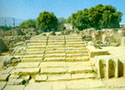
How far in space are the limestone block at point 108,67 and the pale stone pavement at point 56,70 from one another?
241mm

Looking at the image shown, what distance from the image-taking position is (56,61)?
188 inches

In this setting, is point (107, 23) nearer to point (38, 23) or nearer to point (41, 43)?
point (38, 23)

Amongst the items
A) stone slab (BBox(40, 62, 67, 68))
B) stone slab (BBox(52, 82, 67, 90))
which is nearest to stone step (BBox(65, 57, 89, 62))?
stone slab (BBox(40, 62, 67, 68))

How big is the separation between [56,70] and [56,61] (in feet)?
2.63

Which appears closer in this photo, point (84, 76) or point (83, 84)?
point (83, 84)

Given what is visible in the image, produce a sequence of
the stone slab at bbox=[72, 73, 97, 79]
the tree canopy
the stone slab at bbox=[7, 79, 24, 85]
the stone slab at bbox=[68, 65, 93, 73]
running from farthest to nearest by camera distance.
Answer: the tree canopy, the stone slab at bbox=[68, 65, 93, 73], the stone slab at bbox=[72, 73, 97, 79], the stone slab at bbox=[7, 79, 24, 85]

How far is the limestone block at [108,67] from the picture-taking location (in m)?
3.58

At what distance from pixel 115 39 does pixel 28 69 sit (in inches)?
332

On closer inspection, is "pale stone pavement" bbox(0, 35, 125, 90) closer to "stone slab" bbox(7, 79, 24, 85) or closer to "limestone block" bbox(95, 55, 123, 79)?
"stone slab" bbox(7, 79, 24, 85)

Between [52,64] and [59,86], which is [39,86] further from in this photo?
[52,64]

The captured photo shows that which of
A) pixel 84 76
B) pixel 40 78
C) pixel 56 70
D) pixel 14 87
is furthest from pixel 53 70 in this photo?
pixel 14 87

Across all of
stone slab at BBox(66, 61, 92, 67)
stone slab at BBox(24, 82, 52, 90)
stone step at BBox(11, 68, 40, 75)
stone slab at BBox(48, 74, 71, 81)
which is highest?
stone slab at BBox(66, 61, 92, 67)

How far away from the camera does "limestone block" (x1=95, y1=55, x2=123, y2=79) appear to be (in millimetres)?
3578

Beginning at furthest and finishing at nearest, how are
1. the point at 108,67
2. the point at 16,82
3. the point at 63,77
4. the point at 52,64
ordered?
the point at 52,64, the point at 63,77, the point at 108,67, the point at 16,82
